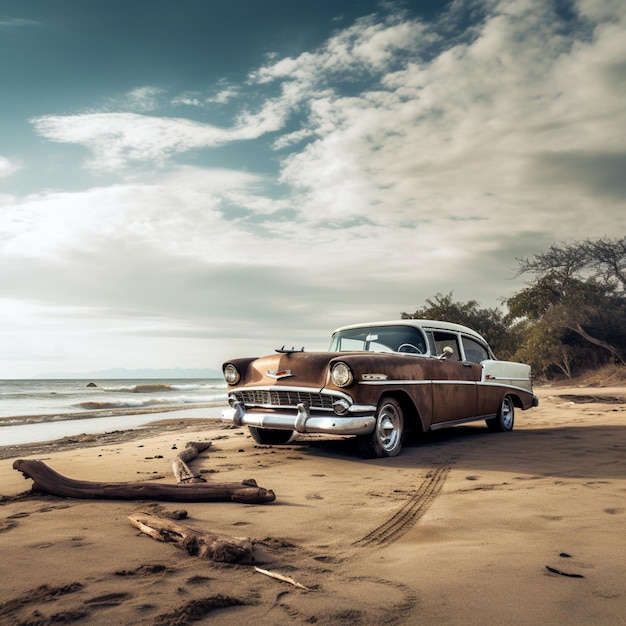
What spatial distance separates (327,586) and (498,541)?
123cm

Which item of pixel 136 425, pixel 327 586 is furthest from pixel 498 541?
pixel 136 425

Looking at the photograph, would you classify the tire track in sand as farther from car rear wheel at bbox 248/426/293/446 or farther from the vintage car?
car rear wheel at bbox 248/426/293/446

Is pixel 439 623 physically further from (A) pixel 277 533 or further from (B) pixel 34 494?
(B) pixel 34 494

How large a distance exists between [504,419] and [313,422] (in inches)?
180

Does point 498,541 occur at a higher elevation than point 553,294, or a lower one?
lower

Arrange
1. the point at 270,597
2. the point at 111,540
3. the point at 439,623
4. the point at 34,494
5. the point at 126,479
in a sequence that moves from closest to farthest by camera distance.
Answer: the point at 439,623
the point at 270,597
the point at 111,540
the point at 34,494
the point at 126,479

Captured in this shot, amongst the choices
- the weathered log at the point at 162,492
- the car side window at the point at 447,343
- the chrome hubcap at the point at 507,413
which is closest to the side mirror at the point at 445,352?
the car side window at the point at 447,343

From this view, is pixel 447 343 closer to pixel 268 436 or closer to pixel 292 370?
pixel 292 370

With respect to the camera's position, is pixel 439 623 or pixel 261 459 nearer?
pixel 439 623

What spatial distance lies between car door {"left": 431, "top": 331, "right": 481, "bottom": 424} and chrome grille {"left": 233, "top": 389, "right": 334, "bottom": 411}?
1.72 meters

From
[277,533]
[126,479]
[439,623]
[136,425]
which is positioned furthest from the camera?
[136,425]

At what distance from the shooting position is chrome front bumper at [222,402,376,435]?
247 inches

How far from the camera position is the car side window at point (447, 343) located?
8234mm

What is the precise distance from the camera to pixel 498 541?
3436 millimetres
